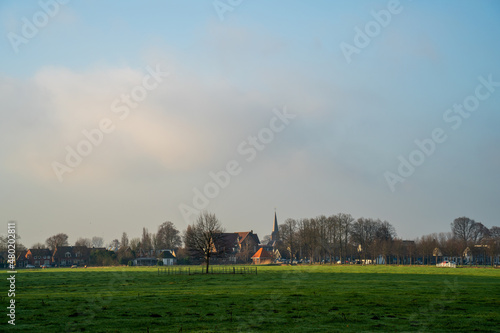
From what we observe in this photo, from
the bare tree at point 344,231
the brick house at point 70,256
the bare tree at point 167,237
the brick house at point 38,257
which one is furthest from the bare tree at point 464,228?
the brick house at point 38,257

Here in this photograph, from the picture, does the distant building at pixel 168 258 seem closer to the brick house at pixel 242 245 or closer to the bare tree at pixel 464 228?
the brick house at pixel 242 245

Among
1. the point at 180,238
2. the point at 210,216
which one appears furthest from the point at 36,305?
the point at 180,238

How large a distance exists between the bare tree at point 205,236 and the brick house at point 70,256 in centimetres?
10683

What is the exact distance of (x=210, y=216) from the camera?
84.4 m

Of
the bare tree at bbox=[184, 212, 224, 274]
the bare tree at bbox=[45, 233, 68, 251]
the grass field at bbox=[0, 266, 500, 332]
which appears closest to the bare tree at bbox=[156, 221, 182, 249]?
the bare tree at bbox=[45, 233, 68, 251]

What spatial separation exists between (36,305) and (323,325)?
19244mm

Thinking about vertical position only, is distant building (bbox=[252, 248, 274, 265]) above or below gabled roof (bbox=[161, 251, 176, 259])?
below

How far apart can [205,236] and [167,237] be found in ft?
308

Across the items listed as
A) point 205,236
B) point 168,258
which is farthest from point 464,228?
point 205,236

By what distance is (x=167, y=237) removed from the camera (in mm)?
166250

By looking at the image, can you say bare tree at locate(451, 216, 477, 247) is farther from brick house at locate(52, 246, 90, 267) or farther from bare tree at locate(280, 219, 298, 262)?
brick house at locate(52, 246, 90, 267)

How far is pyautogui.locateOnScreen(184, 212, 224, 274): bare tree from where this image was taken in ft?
250

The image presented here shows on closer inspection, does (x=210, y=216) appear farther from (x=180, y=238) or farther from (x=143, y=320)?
(x=180, y=238)

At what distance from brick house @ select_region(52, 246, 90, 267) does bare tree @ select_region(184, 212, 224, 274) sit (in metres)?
107
